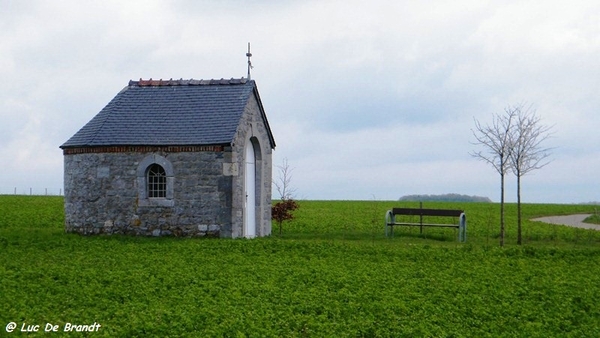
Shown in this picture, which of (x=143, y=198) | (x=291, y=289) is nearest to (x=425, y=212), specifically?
(x=143, y=198)

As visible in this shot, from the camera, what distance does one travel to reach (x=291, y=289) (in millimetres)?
11688

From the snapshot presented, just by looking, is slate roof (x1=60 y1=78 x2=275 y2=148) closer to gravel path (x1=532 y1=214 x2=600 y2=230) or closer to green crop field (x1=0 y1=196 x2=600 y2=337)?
green crop field (x1=0 y1=196 x2=600 y2=337)

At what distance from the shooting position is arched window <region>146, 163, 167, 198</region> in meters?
19.6

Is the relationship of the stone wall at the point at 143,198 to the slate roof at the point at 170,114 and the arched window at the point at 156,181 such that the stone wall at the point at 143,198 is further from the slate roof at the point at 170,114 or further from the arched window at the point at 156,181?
the slate roof at the point at 170,114

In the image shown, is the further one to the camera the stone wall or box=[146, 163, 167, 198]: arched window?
box=[146, 163, 167, 198]: arched window

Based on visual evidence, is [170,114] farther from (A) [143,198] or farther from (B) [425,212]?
(B) [425,212]

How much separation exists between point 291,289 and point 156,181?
30.6 ft

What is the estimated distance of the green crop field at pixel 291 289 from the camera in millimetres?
9617

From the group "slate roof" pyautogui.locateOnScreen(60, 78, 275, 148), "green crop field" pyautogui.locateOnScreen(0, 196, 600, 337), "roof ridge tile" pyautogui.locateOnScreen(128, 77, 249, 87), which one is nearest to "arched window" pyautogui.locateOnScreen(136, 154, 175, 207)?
"slate roof" pyautogui.locateOnScreen(60, 78, 275, 148)

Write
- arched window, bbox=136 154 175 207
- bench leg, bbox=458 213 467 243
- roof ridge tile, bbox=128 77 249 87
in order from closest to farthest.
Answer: arched window, bbox=136 154 175 207 → bench leg, bbox=458 213 467 243 → roof ridge tile, bbox=128 77 249 87

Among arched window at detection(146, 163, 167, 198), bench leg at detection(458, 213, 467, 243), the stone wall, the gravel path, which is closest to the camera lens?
the stone wall

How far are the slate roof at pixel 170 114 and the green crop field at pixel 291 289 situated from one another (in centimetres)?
330

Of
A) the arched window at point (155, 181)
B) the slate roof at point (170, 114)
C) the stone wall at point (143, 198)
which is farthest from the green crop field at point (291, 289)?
the slate roof at point (170, 114)

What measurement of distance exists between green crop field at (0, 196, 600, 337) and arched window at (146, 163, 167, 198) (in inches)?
61.4
